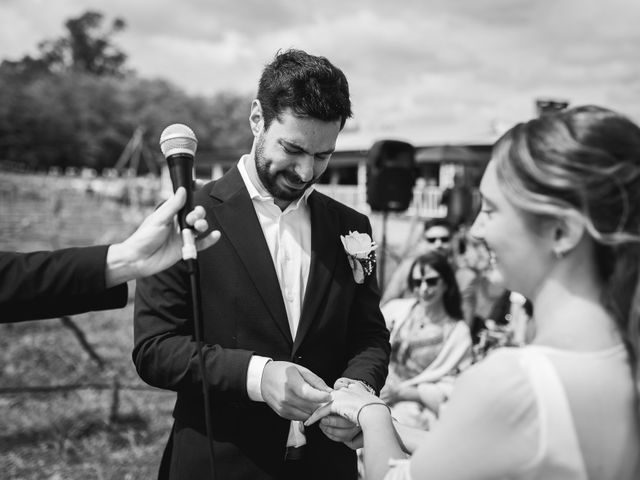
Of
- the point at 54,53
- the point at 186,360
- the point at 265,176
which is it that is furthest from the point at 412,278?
the point at 54,53

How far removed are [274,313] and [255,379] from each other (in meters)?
0.25

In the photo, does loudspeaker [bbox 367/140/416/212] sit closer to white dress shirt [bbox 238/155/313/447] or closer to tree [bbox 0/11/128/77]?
white dress shirt [bbox 238/155/313/447]

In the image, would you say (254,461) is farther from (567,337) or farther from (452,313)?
(452,313)

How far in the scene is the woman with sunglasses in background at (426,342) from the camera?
13.3ft

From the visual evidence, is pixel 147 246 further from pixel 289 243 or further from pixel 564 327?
pixel 564 327

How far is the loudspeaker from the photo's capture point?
6.87 metres

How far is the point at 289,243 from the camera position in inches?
85.0

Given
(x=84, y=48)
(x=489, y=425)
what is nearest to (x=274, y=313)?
(x=489, y=425)

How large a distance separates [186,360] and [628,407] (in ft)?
4.12

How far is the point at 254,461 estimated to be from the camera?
6.26 ft

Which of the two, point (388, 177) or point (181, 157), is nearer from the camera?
point (181, 157)

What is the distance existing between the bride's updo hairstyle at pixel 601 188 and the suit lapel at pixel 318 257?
1021 millimetres

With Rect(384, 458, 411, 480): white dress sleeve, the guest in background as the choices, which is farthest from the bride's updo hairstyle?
the guest in background

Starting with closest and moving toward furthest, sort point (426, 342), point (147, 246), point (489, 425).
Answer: point (489, 425), point (147, 246), point (426, 342)
